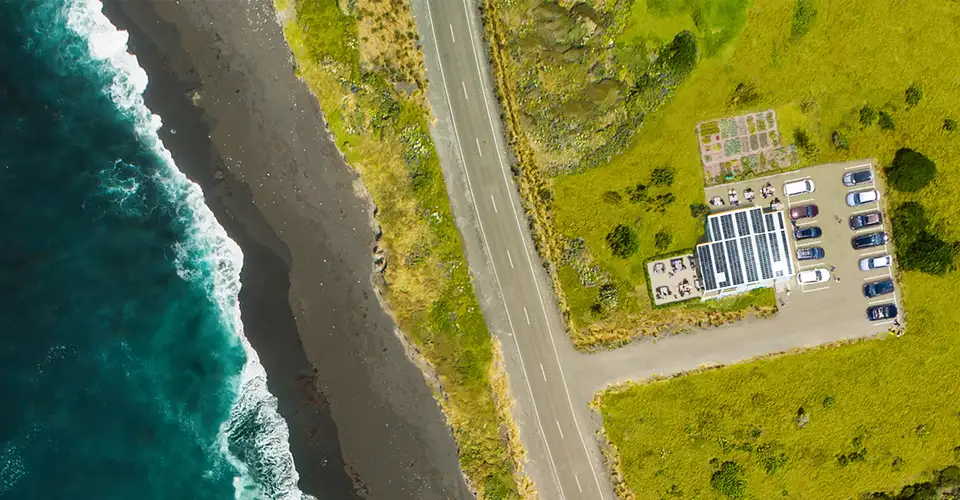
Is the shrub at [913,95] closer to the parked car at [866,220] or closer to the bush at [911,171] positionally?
the bush at [911,171]

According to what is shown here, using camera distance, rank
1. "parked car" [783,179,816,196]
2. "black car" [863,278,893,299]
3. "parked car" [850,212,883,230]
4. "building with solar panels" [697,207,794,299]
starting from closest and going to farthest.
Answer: "building with solar panels" [697,207,794,299]
"parked car" [783,179,816,196]
"parked car" [850,212,883,230]
"black car" [863,278,893,299]

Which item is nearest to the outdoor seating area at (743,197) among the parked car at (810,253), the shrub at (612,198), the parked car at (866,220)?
the parked car at (810,253)

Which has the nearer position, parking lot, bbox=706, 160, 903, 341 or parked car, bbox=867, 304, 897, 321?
parked car, bbox=867, 304, 897, 321

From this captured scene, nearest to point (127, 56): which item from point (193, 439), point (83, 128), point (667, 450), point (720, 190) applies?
point (83, 128)

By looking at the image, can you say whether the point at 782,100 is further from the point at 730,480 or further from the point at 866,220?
the point at 730,480

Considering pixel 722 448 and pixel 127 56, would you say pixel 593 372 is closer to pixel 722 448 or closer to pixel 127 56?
pixel 722 448

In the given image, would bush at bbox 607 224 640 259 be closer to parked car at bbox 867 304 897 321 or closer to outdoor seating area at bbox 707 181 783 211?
outdoor seating area at bbox 707 181 783 211

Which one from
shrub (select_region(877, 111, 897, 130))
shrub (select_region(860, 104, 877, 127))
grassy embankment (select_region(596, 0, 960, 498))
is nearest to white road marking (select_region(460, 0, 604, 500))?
grassy embankment (select_region(596, 0, 960, 498))

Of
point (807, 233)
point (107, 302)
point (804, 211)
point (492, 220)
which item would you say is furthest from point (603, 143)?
point (107, 302)

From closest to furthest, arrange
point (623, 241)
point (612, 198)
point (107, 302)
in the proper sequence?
point (107, 302), point (623, 241), point (612, 198)
